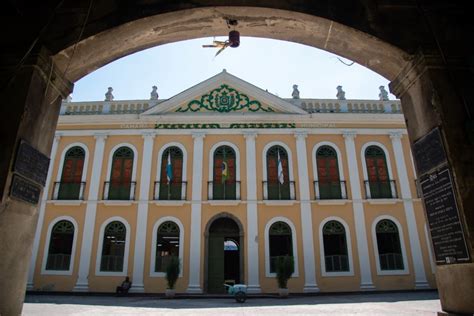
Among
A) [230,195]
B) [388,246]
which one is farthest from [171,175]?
[388,246]

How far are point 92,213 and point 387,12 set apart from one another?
1419cm

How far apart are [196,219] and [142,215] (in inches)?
90.0

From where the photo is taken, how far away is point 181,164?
1562 cm

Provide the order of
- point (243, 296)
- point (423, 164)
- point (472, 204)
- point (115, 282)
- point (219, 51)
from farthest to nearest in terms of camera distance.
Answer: point (115, 282)
point (243, 296)
point (219, 51)
point (423, 164)
point (472, 204)

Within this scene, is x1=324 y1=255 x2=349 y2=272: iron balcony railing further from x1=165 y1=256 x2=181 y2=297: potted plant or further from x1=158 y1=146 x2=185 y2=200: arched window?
x1=158 y1=146 x2=185 y2=200: arched window

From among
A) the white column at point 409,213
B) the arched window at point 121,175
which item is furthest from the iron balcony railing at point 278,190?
the arched window at point 121,175

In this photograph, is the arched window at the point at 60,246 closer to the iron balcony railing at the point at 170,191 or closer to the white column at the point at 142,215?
the white column at the point at 142,215

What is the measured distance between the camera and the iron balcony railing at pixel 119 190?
49.6 feet

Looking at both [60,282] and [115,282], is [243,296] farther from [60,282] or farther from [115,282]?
[60,282]

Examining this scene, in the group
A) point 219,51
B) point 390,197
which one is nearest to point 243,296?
point 390,197

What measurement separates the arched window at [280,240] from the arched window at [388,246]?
3.74 m

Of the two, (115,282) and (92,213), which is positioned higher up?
(92,213)

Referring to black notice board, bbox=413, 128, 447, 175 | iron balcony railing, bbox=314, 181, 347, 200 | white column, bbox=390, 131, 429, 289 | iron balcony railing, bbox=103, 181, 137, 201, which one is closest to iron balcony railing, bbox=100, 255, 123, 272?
iron balcony railing, bbox=103, 181, 137, 201

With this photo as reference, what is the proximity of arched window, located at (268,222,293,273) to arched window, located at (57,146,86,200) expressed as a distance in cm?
838
